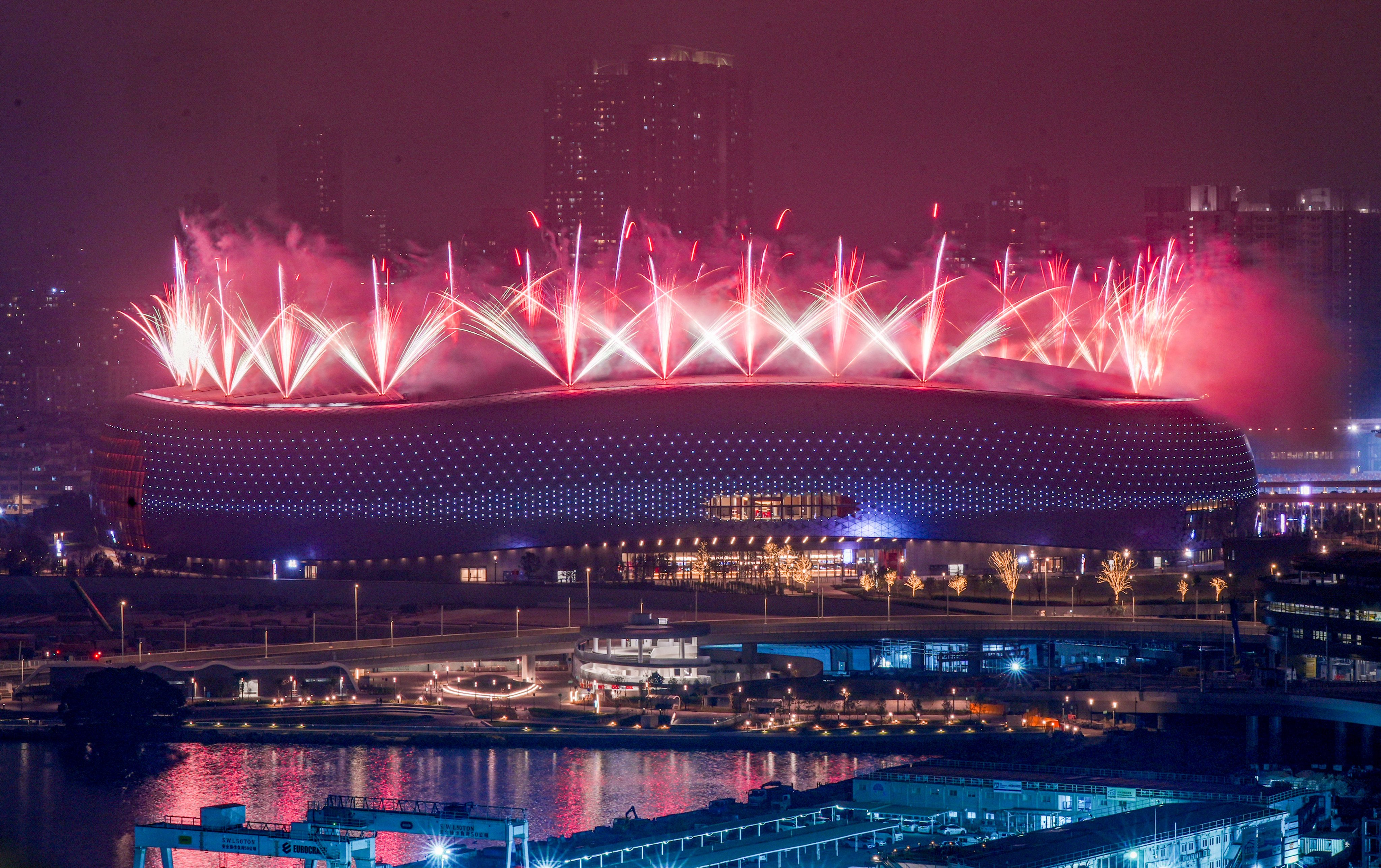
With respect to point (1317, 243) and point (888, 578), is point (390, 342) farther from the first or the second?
point (1317, 243)

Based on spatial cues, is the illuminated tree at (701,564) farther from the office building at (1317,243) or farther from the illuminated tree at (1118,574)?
the office building at (1317,243)

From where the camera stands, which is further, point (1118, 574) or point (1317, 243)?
point (1317, 243)

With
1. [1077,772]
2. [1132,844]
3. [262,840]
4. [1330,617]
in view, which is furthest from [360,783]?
[1330,617]

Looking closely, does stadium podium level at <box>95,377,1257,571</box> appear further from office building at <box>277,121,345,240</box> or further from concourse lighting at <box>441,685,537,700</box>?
office building at <box>277,121,345,240</box>

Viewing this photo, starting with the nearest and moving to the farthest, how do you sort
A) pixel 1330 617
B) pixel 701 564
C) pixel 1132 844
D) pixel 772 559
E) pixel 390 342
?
pixel 1132 844
pixel 1330 617
pixel 772 559
pixel 701 564
pixel 390 342

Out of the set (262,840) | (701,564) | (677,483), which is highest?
(677,483)

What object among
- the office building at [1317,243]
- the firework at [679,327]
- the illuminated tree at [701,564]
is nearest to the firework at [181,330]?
the firework at [679,327]
